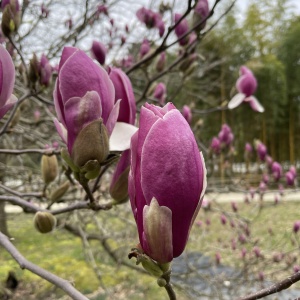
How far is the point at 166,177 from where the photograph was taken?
0.97ft

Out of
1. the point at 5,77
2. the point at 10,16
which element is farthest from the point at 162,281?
the point at 10,16

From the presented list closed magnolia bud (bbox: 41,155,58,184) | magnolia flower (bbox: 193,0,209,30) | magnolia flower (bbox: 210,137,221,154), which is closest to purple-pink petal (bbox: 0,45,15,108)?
closed magnolia bud (bbox: 41,155,58,184)

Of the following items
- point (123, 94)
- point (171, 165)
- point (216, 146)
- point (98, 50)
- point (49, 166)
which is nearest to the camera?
point (171, 165)

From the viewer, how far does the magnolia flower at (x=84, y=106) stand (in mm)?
352

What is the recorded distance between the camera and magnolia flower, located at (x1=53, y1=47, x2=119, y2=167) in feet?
1.15

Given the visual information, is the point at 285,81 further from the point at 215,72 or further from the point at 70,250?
the point at 70,250

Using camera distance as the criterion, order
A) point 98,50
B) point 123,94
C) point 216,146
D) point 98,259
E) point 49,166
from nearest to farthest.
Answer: point 123,94 < point 49,166 < point 98,50 < point 216,146 < point 98,259

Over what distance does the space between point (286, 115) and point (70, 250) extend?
295 inches

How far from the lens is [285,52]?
9164 millimetres

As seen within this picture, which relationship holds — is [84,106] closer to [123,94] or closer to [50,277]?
[123,94]

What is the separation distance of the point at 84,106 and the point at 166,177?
11 centimetres

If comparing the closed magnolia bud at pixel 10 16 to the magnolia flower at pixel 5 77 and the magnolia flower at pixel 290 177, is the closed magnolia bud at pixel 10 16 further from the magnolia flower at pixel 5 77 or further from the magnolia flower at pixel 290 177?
the magnolia flower at pixel 290 177

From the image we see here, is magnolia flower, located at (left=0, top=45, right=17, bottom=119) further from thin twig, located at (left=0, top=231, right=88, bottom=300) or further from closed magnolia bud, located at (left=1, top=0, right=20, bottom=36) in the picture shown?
closed magnolia bud, located at (left=1, top=0, right=20, bottom=36)

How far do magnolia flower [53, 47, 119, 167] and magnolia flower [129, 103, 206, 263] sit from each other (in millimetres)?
66
